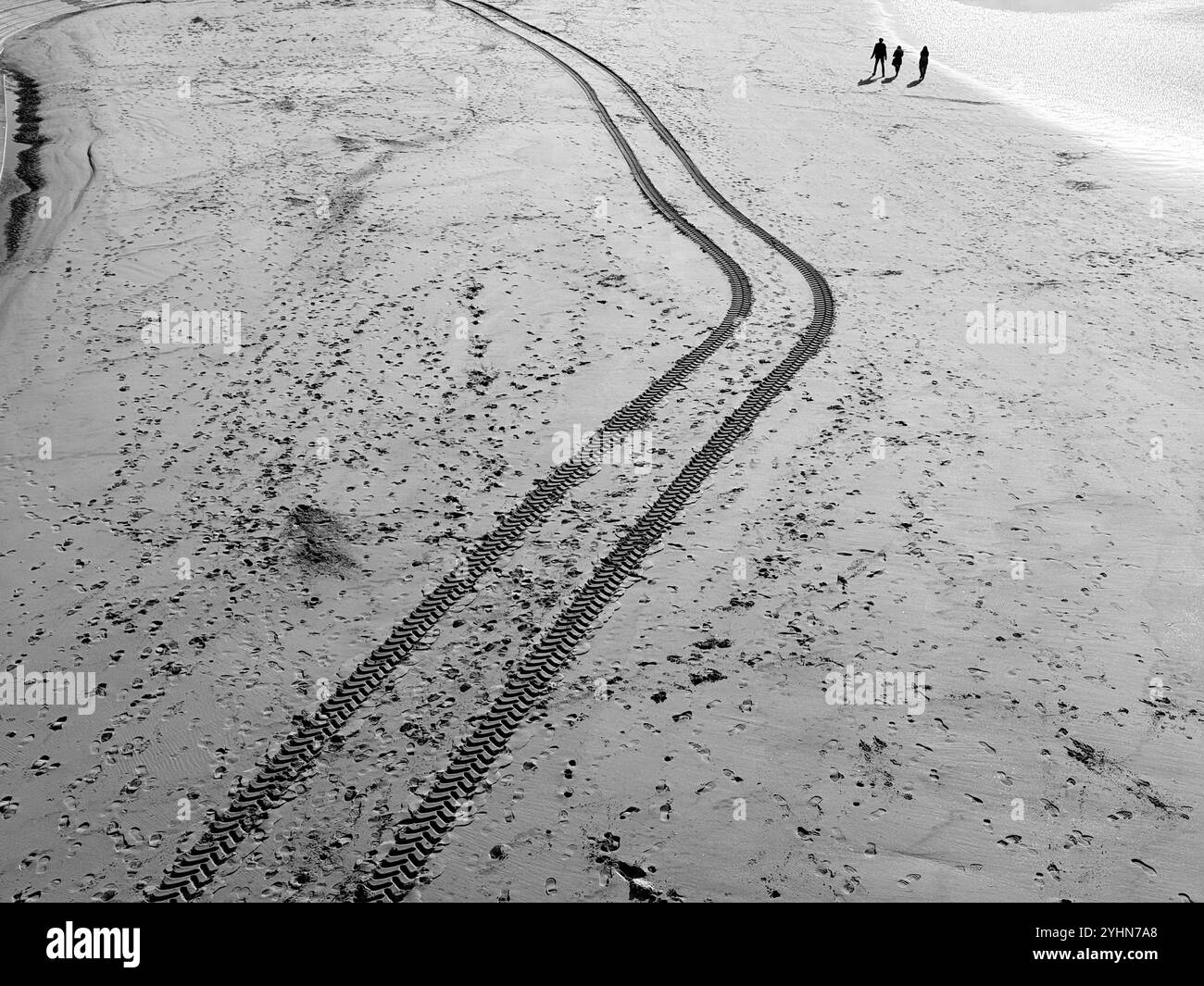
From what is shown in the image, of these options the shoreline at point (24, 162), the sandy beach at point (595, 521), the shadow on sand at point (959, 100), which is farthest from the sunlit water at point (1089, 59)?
the shoreline at point (24, 162)

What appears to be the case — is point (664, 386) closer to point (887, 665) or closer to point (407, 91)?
point (887, 665)

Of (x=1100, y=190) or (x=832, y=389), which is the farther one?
(x=1100, y=190)

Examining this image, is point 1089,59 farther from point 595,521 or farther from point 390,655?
point 390,655

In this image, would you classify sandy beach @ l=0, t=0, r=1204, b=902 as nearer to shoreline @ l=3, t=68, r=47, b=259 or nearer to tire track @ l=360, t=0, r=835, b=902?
tire track @ l=360, t=0, r=835, b=902

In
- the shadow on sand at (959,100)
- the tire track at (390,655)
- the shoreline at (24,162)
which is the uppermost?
the shadow on sand at (959,100)

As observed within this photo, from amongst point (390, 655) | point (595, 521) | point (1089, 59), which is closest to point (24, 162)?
→ point (595, 521)

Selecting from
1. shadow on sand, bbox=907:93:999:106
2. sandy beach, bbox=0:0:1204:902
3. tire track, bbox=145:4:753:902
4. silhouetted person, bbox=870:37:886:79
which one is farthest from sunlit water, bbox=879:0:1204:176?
tire track, bbox=145:4:753:902

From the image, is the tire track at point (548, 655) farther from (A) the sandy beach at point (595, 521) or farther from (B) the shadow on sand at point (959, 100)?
(B) the shadow on sand at point (959, 100)
